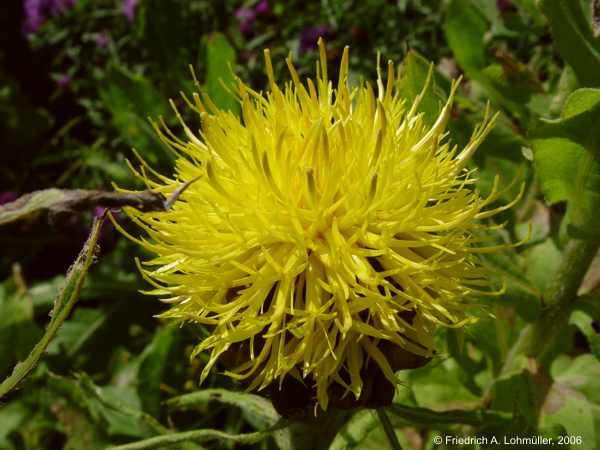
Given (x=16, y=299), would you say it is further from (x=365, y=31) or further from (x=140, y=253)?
(x=365, y=31)

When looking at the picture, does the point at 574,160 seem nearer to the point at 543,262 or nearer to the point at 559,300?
the point at 559,300

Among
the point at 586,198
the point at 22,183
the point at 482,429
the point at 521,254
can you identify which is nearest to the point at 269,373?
the point at 482,429

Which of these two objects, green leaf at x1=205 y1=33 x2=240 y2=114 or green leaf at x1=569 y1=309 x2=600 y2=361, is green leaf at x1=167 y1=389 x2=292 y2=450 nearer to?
green leaf at x1=569 y1=309 x2=600 y2=361

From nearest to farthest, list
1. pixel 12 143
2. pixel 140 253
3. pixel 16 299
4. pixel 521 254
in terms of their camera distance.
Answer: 1. pixel 521 254
2. pixel 16 299
3. pixel 140 253
4. pixel 12 143

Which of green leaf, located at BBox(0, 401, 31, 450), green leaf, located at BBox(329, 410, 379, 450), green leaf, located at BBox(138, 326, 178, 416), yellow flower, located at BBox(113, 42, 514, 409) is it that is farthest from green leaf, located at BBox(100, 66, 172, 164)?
green leaf, located at BBox(329, 410, 379, 450)

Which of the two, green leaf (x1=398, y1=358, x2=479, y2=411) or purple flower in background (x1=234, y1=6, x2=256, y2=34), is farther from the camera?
purple flower in background (x1=234, y1=6, x2=256, y2=34)

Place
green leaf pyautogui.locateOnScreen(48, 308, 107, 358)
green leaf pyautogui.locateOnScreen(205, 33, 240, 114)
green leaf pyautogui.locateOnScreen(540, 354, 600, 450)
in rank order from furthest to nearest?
green leaf pyautogui.locateOnScreen(48, 308, 107, 358), green leaf pyautogui.locateOnScreen(205, 33, 240, 114), green leaf pyautogui.locateOnScreen(540, 354, 600, 450)
